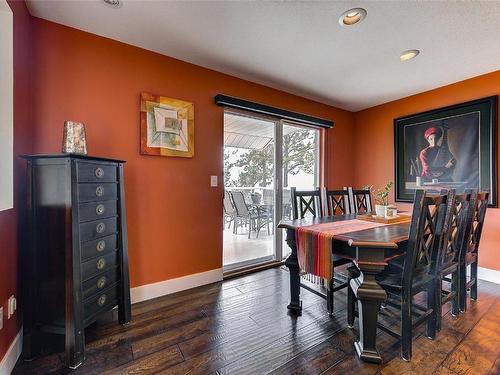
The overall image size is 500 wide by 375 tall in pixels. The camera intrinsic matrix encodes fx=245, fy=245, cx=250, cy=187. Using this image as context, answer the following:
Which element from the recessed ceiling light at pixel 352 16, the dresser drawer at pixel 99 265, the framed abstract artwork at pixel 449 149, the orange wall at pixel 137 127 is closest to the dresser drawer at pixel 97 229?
the dresser drawer at pixel 99 265

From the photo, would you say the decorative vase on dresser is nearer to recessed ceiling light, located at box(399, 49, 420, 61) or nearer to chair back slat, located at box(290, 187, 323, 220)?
chair back slat, located at box(290, 187, 323, 220)

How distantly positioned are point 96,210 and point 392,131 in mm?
4015

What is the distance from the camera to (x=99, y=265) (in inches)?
69.3

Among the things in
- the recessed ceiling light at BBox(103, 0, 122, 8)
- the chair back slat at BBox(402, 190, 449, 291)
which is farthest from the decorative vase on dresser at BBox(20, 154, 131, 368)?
the chair back slat at BBox(402, 190, 449, 291)

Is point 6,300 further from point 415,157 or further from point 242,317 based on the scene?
point 415,157

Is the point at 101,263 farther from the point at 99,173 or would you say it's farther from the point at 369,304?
the point at 369,304

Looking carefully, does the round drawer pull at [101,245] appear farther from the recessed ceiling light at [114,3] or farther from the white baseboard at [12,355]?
the recessed ceiling light at [114,3]

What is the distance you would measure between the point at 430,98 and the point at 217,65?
9.54 feet

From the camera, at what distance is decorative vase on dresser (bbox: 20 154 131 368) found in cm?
154

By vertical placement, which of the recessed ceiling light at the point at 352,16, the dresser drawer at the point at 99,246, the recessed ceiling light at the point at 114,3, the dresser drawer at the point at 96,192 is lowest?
the dresser drawer at the point at 99,246

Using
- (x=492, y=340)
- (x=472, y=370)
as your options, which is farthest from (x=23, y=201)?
(x=492, y=340)

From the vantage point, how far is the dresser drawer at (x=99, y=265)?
1.64m

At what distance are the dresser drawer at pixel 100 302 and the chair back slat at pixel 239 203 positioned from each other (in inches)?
71.0

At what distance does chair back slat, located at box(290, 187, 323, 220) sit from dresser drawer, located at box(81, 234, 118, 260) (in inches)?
63.6
